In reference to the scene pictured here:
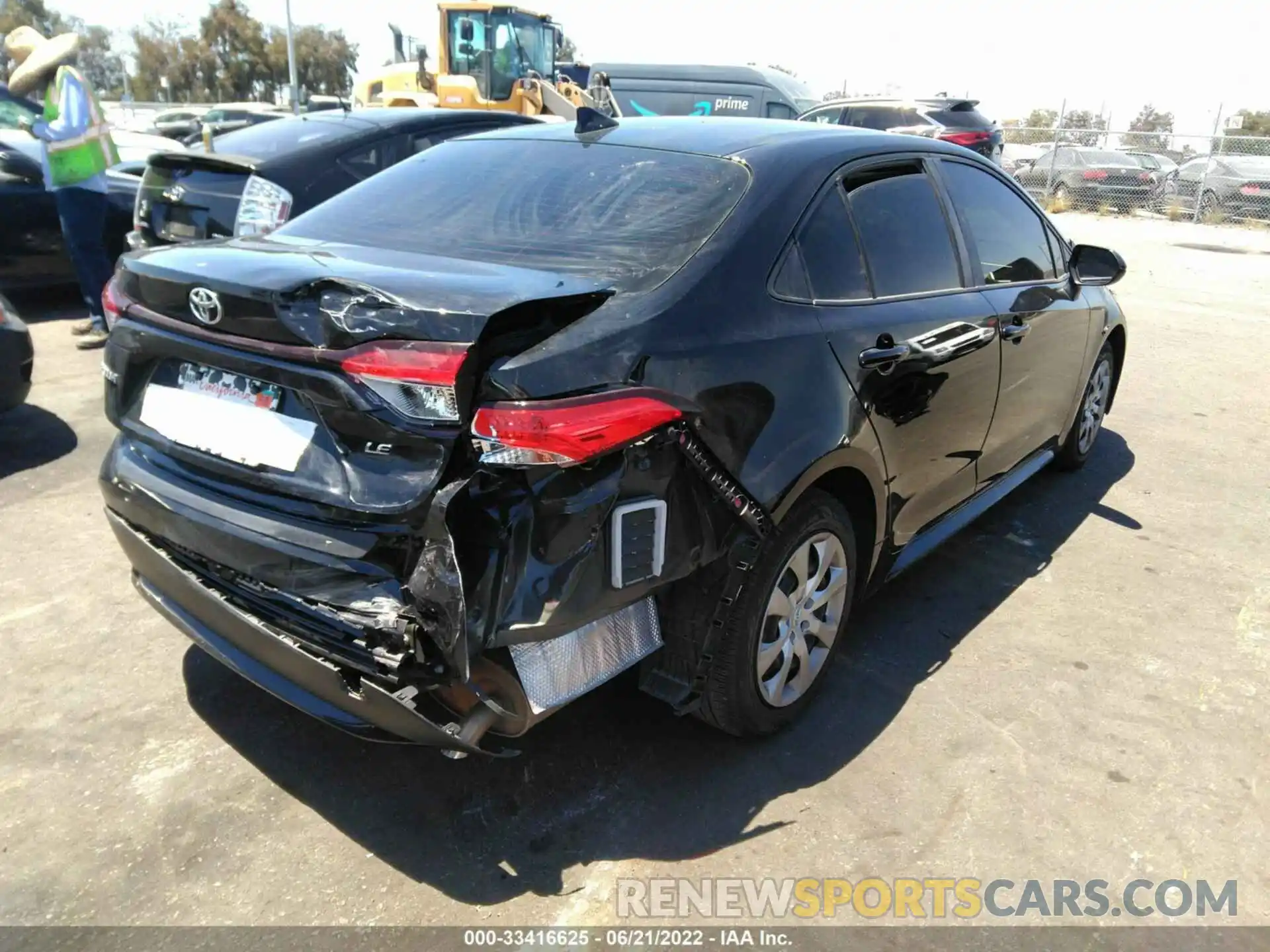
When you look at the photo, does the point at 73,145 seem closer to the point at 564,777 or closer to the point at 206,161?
the point at 206,161

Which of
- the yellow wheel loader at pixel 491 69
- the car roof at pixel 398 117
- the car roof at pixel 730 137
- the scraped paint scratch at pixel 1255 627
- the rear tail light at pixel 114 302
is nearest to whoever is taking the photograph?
the rear tail light at pixel 114 302

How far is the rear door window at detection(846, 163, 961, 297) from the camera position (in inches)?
121

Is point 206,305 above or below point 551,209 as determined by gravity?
below

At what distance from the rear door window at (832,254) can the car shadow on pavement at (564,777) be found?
129cm

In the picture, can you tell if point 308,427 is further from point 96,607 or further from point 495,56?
point 495,56

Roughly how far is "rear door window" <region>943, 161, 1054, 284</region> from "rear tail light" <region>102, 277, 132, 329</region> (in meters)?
2.83

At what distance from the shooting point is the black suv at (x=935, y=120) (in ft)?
51.0

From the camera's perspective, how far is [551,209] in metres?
2.87

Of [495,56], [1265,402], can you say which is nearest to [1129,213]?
[495,56]

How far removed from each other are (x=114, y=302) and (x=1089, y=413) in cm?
466

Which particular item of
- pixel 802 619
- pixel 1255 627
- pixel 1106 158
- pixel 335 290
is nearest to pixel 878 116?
pixel 1106 158

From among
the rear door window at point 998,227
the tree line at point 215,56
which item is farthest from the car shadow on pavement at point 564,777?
the tree line at point 215,56

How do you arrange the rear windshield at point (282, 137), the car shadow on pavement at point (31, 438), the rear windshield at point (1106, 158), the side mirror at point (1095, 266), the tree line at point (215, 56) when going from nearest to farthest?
the side mirror at point (1095, 266) → the car shadow on pavement at point (31, 438) → the rear windshield at point (282, 137) → the rear windshield at point (1106, 158) → the tree line at point (215, 56)
